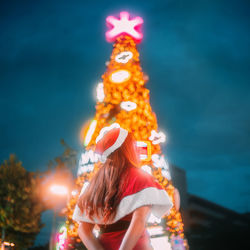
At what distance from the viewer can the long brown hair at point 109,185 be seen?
1.77 metres

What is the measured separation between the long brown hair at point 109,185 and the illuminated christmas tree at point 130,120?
23.9 feet

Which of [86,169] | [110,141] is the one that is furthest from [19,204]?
[110,141]

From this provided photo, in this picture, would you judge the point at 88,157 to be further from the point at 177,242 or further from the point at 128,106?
the point at 177,242

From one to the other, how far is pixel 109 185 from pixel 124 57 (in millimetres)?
11127

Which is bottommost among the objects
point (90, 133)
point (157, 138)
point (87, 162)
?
point (87, 162)

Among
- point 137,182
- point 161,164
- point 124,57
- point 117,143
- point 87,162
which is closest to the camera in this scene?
point 137,182

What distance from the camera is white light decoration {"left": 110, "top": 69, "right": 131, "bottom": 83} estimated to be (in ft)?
37.8

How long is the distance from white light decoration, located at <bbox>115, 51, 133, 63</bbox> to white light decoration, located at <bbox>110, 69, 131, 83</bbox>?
2.82ft

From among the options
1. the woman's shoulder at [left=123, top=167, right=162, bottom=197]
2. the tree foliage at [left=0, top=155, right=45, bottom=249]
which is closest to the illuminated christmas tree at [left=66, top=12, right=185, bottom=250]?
the woman's shoulder at [left=123, top=167, right=162, bottom=197]

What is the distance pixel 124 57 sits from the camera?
12.2m

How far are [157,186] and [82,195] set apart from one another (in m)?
0.68

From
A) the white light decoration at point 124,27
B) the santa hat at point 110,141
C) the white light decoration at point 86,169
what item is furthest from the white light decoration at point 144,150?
the santa hat at point 110,141

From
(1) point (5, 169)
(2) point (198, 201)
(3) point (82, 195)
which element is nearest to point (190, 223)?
(2) point (198, 201)

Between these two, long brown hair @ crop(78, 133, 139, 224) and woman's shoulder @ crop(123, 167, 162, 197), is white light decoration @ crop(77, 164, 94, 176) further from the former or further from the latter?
woman's shoulder @ crop(123, 167, 162, 197)
